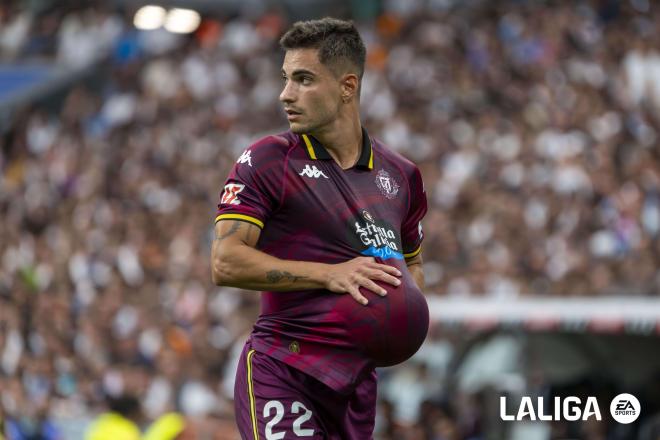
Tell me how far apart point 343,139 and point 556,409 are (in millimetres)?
4022

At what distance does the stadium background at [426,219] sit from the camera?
10391 millimetres

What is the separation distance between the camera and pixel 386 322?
481 centimetres

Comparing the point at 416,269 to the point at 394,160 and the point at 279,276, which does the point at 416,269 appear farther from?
the point at 279,276

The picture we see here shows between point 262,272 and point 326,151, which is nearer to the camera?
point 262,272

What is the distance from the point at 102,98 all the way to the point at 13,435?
12897 millimetres

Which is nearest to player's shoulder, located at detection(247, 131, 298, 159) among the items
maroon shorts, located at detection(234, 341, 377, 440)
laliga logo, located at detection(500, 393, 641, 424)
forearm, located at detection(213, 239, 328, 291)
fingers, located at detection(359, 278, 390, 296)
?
forearm, located at detection(213, 239, 328, 291)

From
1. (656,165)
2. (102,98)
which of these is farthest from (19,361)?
(102,98)

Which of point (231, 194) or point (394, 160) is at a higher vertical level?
point (394, 160)

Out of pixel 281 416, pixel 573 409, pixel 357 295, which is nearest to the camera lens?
pixel 357 295

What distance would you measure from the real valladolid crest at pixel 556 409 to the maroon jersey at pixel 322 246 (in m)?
3.23

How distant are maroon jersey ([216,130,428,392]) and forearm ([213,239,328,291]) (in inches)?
3.8

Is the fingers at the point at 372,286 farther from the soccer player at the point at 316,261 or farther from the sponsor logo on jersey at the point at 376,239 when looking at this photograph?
the sponsor logo on jersey at the point at 376,239

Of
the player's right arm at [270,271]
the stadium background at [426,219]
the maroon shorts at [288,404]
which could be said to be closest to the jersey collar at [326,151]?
the player's right arm at [270,271]

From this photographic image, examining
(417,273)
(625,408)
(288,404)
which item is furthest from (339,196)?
(625,408)
